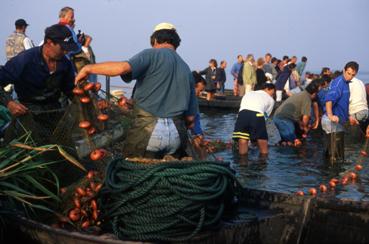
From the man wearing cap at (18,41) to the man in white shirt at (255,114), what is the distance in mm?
4665

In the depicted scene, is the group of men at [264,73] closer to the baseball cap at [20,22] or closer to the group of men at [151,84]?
the baseball cap at [20,22]

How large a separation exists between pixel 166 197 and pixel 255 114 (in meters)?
6.65

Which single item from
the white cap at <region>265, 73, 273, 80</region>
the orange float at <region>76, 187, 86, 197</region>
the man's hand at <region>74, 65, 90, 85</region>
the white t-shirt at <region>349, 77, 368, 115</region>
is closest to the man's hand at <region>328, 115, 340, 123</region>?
the white t-shirt at <region>349, 77, 368, 115</region>

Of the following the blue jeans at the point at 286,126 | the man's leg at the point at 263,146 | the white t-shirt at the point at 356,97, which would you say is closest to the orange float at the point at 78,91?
the man's leg at the point at 263,146

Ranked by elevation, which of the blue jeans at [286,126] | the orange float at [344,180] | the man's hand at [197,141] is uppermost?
the man's hand at [197,141]

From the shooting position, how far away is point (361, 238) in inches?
215

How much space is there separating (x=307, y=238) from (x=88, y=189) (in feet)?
7.83

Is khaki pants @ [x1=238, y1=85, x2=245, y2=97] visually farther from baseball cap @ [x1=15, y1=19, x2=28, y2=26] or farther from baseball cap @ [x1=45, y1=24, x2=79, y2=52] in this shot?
baseball cap @ [x1=45, y1=24, x2=79, y2=52]

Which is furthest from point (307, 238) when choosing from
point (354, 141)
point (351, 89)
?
point (354, 141)

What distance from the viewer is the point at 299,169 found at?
35.1 ft

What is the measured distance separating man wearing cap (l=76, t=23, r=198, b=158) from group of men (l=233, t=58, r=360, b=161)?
5.21 meters

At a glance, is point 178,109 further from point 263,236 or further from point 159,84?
point 263,236

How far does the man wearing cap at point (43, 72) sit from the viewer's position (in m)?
6.11

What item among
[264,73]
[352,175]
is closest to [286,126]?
[352,175]
